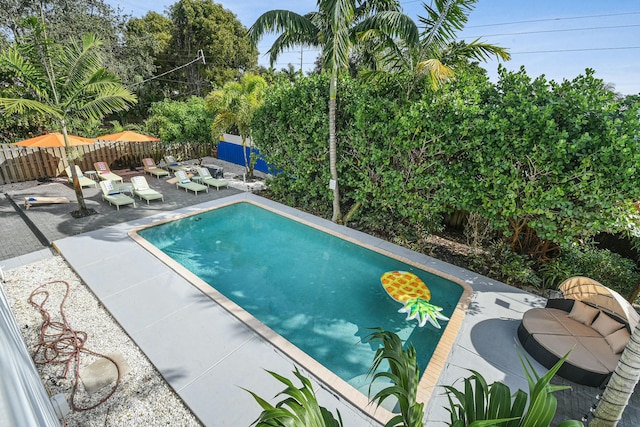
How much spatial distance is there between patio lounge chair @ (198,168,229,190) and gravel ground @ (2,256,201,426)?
26.9 feet

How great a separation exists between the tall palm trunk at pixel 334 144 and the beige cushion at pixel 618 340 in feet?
27.7

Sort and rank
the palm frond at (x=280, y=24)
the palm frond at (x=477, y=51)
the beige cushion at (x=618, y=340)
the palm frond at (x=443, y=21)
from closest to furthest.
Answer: the beige cushion at (x=618, y=340), the palm frond at (x=443, y=21), the palm frond at (x=477, y=51), the palm frond at (x=280, y=24)

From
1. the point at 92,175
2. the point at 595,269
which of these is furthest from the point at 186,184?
the point at 595,269

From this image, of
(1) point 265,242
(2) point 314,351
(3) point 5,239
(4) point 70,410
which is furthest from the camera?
(1) point 265,242

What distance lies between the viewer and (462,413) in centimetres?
250

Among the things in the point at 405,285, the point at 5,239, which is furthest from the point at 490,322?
the point at 5,239

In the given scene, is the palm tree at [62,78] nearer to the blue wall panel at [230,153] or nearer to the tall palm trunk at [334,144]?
the tall palm trunk at [334,144]

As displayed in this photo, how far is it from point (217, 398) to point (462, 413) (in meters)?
3.98

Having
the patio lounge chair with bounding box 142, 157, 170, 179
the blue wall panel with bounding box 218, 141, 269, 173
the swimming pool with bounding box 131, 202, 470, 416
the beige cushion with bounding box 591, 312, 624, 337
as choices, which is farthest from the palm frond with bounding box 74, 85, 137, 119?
the beige cushion with bounding box 591, 312, 624, 337

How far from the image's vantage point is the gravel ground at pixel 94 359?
455 cm

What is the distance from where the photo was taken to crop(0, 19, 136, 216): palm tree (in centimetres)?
880

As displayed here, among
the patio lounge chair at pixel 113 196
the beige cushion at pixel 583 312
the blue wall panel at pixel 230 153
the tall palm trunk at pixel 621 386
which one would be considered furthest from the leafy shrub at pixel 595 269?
the blue wall panel at pixel 230 153

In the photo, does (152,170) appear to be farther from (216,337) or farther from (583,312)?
(583,312)

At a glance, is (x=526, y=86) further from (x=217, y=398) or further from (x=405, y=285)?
(x=217, y=398)
